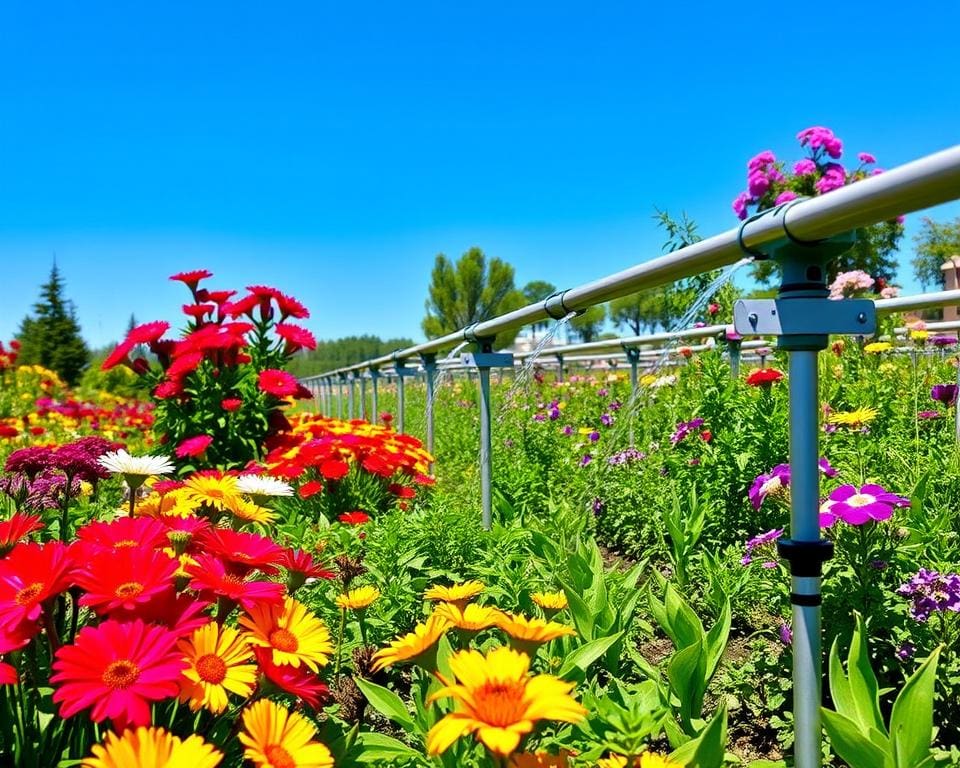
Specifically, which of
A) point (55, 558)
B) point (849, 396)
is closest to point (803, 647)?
point (55, 558)

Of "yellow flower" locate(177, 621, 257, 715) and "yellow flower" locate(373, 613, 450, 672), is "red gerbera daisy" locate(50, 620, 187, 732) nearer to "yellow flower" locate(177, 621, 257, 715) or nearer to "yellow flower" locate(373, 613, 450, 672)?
"yellow flower" locate(177, 621, 257, 715)

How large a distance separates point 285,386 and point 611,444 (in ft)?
9.20

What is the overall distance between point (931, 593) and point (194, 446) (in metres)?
3.08

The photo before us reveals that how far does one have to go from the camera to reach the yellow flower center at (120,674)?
0.86 metres

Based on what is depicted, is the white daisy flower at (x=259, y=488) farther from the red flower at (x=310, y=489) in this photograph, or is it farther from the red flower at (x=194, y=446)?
the red flower at (x=194, y=446)

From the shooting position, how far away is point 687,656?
155 cm

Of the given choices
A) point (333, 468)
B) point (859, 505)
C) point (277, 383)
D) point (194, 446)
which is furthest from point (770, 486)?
point (194, 446)

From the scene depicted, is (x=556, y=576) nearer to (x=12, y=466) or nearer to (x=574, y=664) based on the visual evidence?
(x=574, y=664)

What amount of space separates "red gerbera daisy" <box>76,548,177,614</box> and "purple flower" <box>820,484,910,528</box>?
1372 millimetres

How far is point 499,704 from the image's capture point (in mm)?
797

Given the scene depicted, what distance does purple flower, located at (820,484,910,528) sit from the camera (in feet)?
5.45

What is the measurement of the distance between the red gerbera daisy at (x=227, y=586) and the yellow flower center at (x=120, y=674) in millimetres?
150

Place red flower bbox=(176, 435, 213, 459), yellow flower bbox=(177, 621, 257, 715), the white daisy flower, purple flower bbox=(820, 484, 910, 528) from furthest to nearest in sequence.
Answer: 1. red flower bbox=(176, 435, 213, 459)
2. purple flower bbox=(820, 484, 910, 528)
3. the white daisy flower
4. yellow flower bbox=(177, 621, 257, 715)

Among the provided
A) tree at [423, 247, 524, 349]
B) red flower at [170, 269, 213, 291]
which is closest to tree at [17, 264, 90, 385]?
tree at [423, 247, 524, 349]
